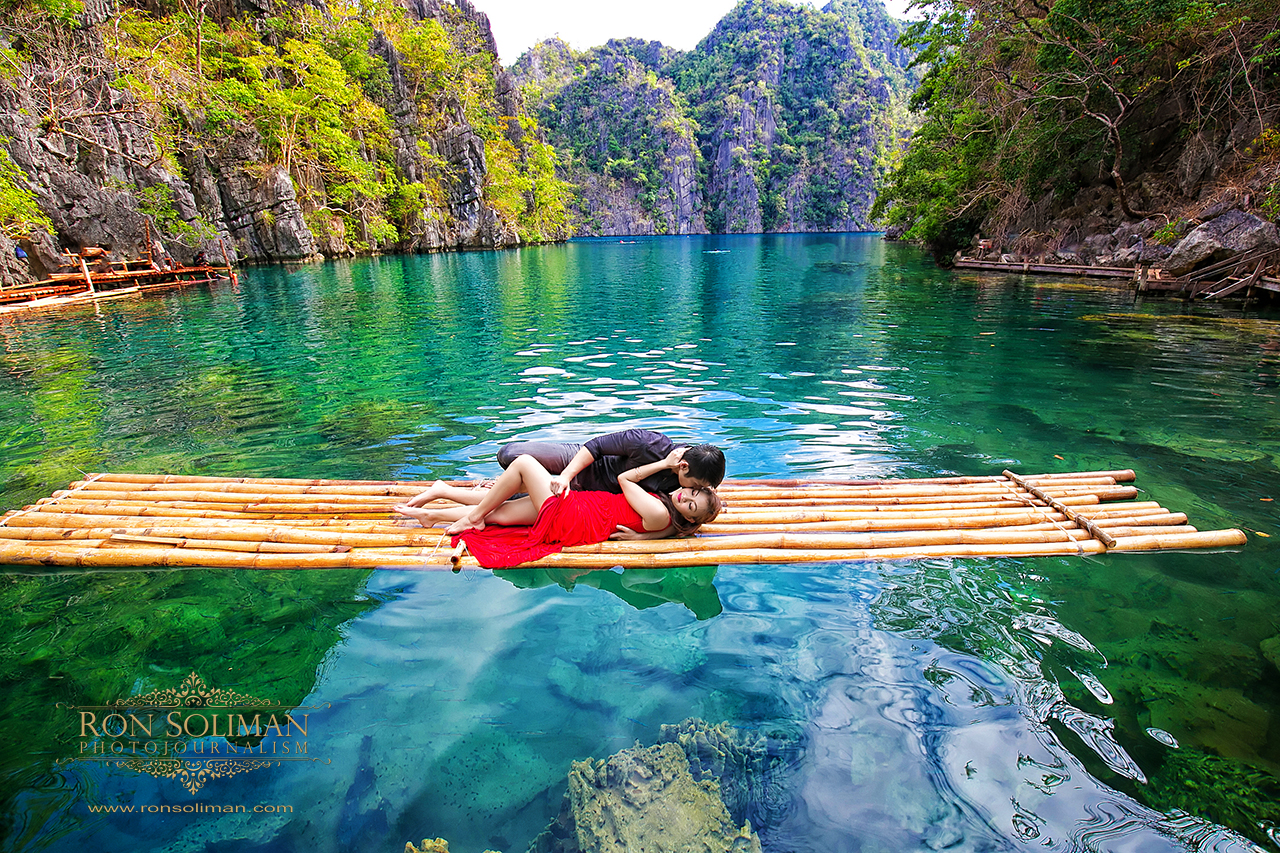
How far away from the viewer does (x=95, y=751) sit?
2469mm

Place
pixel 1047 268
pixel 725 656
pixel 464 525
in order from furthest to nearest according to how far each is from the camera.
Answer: pixel 1047 268, pixel 464 525, pixel 725 656

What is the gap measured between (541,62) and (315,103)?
3967 inches

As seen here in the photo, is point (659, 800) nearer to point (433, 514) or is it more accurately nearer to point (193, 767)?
point (193, 767)

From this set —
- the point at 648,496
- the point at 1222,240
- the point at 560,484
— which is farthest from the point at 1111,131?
the point at 560,484

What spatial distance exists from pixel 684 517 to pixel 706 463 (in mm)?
426

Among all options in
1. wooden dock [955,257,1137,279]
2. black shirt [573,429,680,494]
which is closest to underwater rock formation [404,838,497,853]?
black shirt [573,429,680,494]

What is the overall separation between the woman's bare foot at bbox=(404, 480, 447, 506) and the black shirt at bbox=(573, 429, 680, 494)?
3.13 ft

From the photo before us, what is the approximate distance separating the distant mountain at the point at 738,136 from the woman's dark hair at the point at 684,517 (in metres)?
98.6

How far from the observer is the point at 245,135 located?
93.5ft

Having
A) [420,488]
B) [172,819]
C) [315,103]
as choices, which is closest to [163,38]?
[315,103]

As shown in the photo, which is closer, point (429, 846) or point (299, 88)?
point (429, 846)

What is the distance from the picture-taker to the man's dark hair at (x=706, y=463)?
354cm

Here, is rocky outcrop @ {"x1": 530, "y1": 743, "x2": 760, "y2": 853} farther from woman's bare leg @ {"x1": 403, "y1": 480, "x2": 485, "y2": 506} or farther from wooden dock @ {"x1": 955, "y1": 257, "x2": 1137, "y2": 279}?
wooden dock @ {"x1": 955, "y1": 257, "x2": 1137, "y2": 279}

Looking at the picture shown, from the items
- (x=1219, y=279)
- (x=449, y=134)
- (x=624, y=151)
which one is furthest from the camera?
(x=624, y=151)
